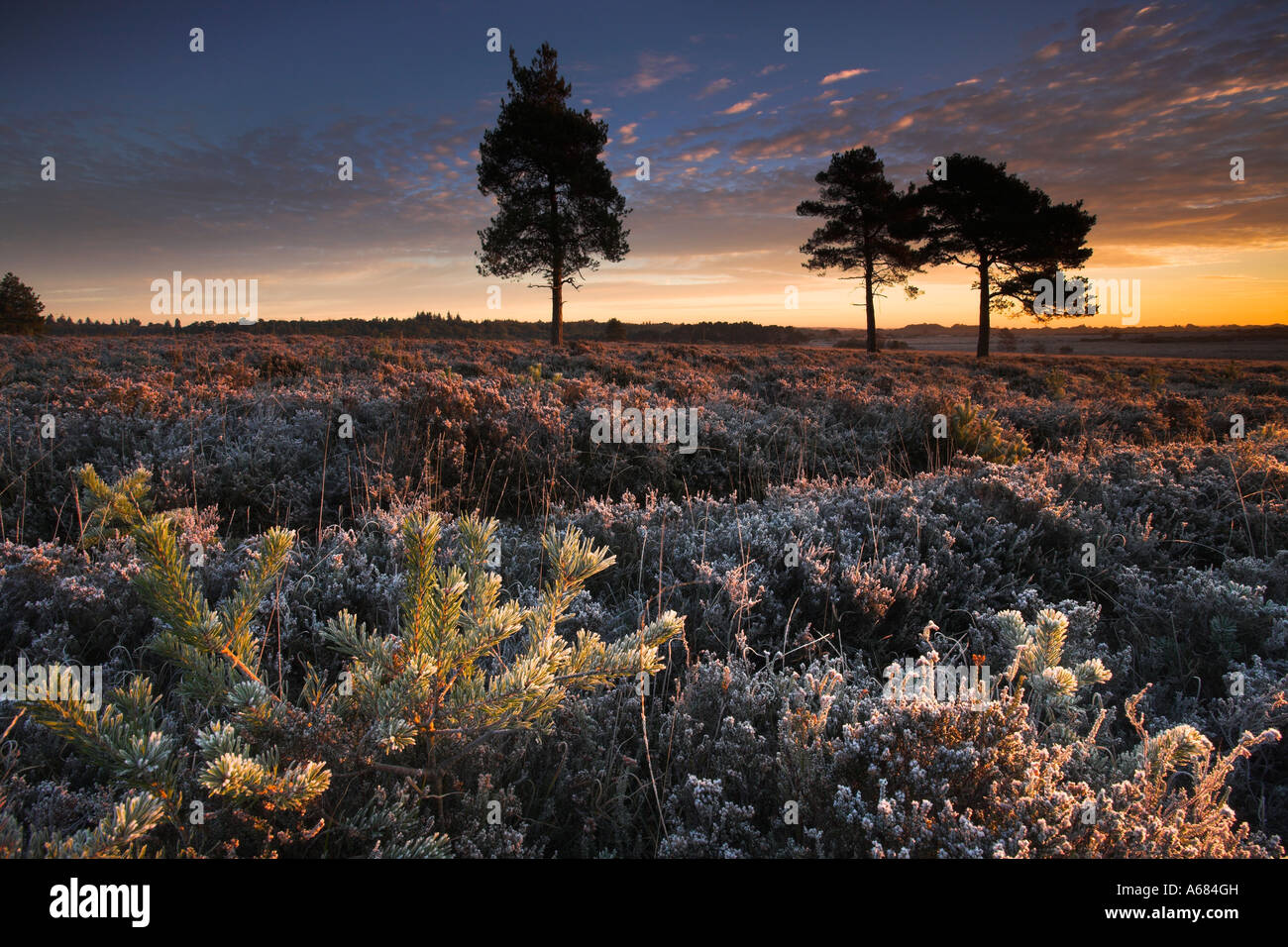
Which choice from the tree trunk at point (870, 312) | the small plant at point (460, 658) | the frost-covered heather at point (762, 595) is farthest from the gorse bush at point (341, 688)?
the tree trunk at point (870, 312)

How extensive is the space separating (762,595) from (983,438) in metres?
5.06

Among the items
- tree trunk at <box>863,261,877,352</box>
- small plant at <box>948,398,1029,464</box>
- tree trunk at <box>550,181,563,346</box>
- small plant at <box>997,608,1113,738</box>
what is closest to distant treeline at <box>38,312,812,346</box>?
tree trunk at <box>863,261,877,352</box>

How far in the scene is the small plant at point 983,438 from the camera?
264 inches

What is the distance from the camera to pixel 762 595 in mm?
3359

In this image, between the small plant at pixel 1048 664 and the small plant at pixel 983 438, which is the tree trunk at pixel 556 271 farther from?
the small plant at pixel 1048 664

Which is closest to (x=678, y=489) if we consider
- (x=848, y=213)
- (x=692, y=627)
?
(x=692, y=627)

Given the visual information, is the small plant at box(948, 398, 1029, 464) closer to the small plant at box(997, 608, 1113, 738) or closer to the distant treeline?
the small plant at box(997, 608, 1113, 738)

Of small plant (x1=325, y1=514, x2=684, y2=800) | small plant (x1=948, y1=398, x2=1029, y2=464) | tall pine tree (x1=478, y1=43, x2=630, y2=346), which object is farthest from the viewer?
tall pine tree (x1=478, y1=43, x2=630, y2=346)

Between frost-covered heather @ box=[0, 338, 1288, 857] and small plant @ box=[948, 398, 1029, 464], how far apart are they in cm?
32

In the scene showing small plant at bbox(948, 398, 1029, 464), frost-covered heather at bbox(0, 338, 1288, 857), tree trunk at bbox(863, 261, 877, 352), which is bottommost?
frost-covered heather at bbox(0, 338, 1288, 857)

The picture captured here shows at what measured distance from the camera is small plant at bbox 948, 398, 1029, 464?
6715 millimetres

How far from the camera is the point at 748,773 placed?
2.05m

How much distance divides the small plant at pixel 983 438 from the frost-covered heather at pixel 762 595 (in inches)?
12.6

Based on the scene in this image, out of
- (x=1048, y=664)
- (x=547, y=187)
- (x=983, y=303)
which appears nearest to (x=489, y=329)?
(x=547, y=187)
